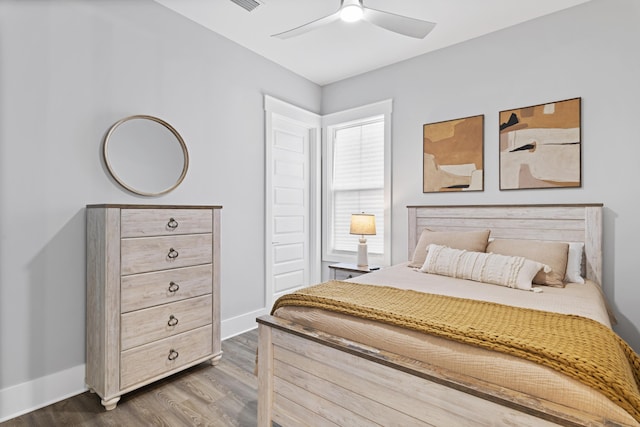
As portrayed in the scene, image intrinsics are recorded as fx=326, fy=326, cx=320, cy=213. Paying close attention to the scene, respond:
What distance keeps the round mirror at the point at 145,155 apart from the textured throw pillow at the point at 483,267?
2.15m

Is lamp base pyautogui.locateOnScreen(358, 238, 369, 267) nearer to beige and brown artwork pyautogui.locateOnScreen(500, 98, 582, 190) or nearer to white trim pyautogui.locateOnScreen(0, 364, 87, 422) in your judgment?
beige and brown artwork pyautogui.locateOnScreen(500, 98, 582, 190)

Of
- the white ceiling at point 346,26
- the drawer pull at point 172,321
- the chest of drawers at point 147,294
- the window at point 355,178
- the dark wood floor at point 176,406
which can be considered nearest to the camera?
the dark wood floor at point 176,406

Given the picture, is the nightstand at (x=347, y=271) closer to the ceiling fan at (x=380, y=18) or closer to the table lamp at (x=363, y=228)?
the table lamp at (x=363, y=228)

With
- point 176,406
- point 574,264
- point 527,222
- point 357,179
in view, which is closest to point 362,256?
point 357,179

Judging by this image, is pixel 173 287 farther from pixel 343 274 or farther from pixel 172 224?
pixel 343 274

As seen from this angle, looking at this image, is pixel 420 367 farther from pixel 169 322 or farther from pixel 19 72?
pixel 19 72

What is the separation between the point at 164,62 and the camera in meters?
2.62

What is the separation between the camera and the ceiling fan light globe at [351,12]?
1.97m

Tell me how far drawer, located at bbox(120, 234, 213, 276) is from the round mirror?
1.64 feet

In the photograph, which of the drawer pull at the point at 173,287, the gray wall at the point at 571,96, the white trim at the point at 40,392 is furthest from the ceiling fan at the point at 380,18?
the white trim at the point at 40,392

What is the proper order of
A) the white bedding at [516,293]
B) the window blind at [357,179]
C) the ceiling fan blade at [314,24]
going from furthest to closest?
1. the window blind at [357,179]
2. the ceiling fan blade at [314,24]
3. the white bedding at [516,293]

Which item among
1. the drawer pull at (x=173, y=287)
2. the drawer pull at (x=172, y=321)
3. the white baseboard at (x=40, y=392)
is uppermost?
the drawer pull at (x=173, y=287)

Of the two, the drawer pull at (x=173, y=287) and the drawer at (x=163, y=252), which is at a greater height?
the drawer at (x=163, y=252)

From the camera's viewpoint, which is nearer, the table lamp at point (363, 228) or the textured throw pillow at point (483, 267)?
the textured throw pillow at point (483, 267)
